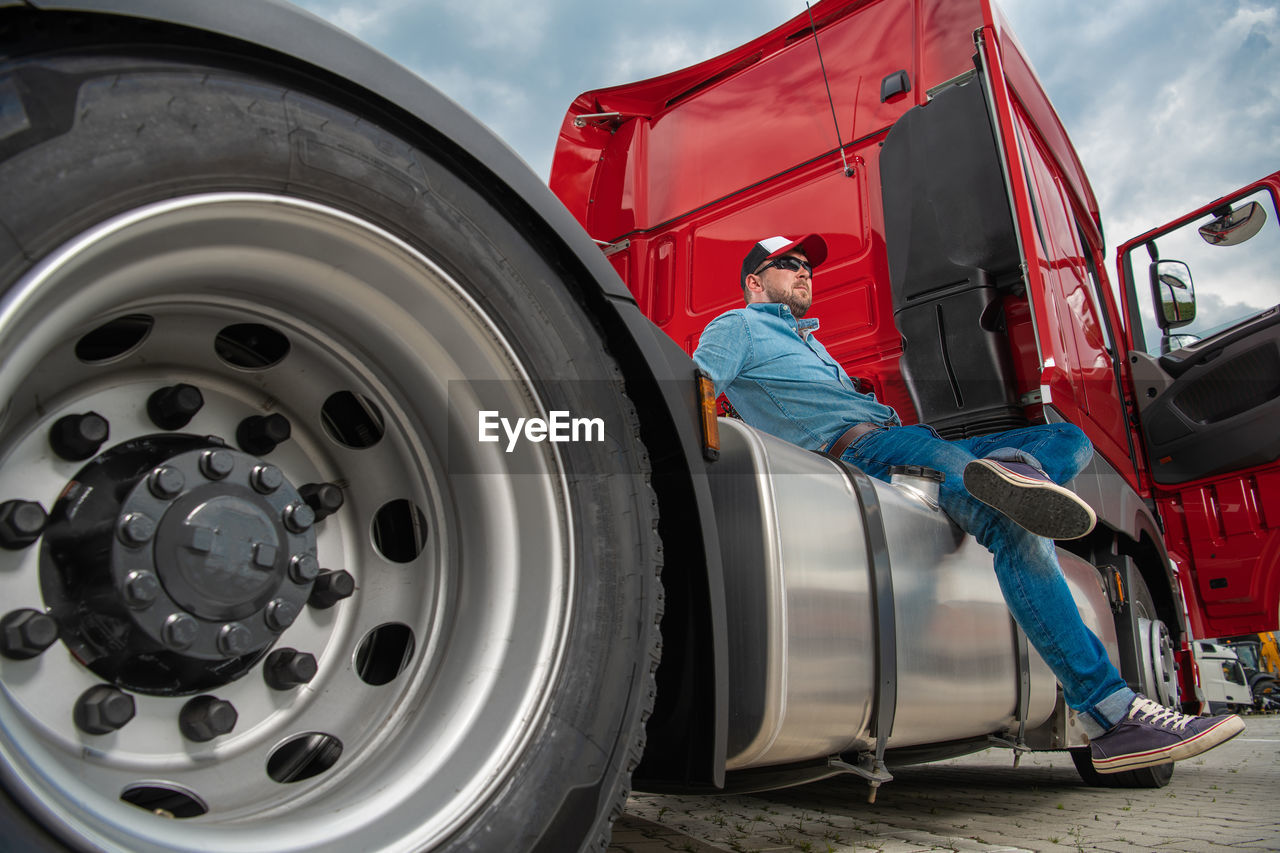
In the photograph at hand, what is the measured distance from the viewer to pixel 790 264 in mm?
2818

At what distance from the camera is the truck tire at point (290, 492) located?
0.85m

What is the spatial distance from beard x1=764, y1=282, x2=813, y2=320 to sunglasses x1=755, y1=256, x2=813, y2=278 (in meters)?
0.06

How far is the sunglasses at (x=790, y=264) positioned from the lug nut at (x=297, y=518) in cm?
194

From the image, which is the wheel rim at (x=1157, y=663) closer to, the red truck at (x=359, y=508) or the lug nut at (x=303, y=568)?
the red truck at (x=359, y=508)

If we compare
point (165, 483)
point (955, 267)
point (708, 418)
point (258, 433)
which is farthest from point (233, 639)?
point (955, 267)

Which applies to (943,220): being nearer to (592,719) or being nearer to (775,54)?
(775,54)

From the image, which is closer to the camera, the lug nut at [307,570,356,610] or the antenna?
the lug nut at [307,570,356,610]

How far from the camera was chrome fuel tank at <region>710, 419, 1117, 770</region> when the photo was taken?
56.8 inches

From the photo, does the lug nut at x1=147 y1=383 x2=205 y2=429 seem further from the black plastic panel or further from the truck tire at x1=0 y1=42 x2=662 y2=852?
the black plastic panel

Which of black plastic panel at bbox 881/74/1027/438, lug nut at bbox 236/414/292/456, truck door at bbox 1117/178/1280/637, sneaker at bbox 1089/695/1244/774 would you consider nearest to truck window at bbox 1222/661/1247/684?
truck door at bbox 1117/178/1280/637

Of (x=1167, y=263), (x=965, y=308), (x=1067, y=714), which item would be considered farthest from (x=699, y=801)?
(x=1167, y=263)

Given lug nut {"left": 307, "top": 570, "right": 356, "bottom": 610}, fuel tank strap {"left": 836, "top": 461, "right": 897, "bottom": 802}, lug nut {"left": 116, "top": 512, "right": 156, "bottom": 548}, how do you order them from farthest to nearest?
fuel tank strap {"left": 836, "top": 461, "right": 897, "bottom": 802}
lug nut {"left": 307, "top": 570, "right": 356, "bottom": 610}
lug nut {"left": 116, "top": 512, "right": 156, "bottom": 548}

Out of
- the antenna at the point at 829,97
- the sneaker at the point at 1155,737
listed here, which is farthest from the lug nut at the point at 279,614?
the antenna at the point at 829,97

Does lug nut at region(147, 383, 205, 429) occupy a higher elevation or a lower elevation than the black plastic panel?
lower
